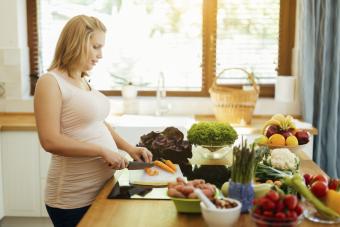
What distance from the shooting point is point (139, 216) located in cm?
165

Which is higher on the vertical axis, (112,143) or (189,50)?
(189,50)

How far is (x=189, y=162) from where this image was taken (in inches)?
92.2

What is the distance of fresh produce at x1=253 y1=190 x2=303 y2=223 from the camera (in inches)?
54.8

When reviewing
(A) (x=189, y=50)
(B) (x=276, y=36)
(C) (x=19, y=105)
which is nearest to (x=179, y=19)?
(A) (x=189, y=50)

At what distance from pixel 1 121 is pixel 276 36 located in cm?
221

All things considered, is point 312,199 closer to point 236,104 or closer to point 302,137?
point 302,137

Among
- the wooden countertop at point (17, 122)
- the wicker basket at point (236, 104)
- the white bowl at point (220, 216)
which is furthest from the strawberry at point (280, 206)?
the wooden countertop at point (17, 122)

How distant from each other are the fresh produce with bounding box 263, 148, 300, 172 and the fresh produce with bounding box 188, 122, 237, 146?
263 millimetres

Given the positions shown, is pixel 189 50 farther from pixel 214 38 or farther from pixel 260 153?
pixel 260 153

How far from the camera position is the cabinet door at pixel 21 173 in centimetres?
356

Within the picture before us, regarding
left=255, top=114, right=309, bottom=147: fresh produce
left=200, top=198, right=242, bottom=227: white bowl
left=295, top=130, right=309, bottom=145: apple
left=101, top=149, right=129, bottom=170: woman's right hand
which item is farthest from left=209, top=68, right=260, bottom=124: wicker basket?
left=200, top=198, right=242, bottom=227: white bowl

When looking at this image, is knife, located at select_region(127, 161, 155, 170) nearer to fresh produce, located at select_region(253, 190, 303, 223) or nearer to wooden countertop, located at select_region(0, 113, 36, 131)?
fresh produce, located at select_region(253, 190, 303, 223)

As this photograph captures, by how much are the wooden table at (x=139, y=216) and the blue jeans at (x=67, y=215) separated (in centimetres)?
26

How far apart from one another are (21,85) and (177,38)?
129 centimetres
